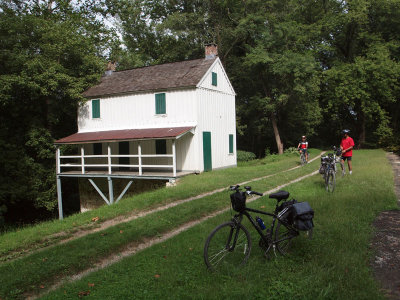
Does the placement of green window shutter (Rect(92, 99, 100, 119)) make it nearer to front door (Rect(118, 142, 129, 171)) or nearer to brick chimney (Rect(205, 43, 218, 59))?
front door (Rect(118, 142, 129, 171))

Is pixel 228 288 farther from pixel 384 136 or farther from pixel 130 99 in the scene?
pixel 384 136

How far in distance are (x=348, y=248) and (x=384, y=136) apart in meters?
29.7

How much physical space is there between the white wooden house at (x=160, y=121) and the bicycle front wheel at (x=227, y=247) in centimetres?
1184

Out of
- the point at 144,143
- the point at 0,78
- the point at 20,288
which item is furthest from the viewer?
the point at 144,143

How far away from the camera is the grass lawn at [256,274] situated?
415cm

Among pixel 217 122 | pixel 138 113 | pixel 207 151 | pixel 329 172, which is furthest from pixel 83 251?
pixel 217 122

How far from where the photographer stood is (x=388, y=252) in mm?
5289

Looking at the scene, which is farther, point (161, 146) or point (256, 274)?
point (161, 146)


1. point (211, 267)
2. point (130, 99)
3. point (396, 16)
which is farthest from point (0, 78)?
point (396, 16)

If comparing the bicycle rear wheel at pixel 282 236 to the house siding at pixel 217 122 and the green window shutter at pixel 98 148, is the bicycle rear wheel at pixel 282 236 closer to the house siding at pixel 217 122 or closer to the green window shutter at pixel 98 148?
the house siding at pixel 217 122

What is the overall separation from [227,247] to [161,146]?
15476mm

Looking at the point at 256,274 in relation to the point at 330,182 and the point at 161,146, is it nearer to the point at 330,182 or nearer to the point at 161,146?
the point at 330,182

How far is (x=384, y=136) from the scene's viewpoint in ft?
101

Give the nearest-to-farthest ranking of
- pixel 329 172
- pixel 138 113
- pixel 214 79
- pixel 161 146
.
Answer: pixel 329 172 < pixel 161 146 < pixel 138 113 < pixel 214 79
